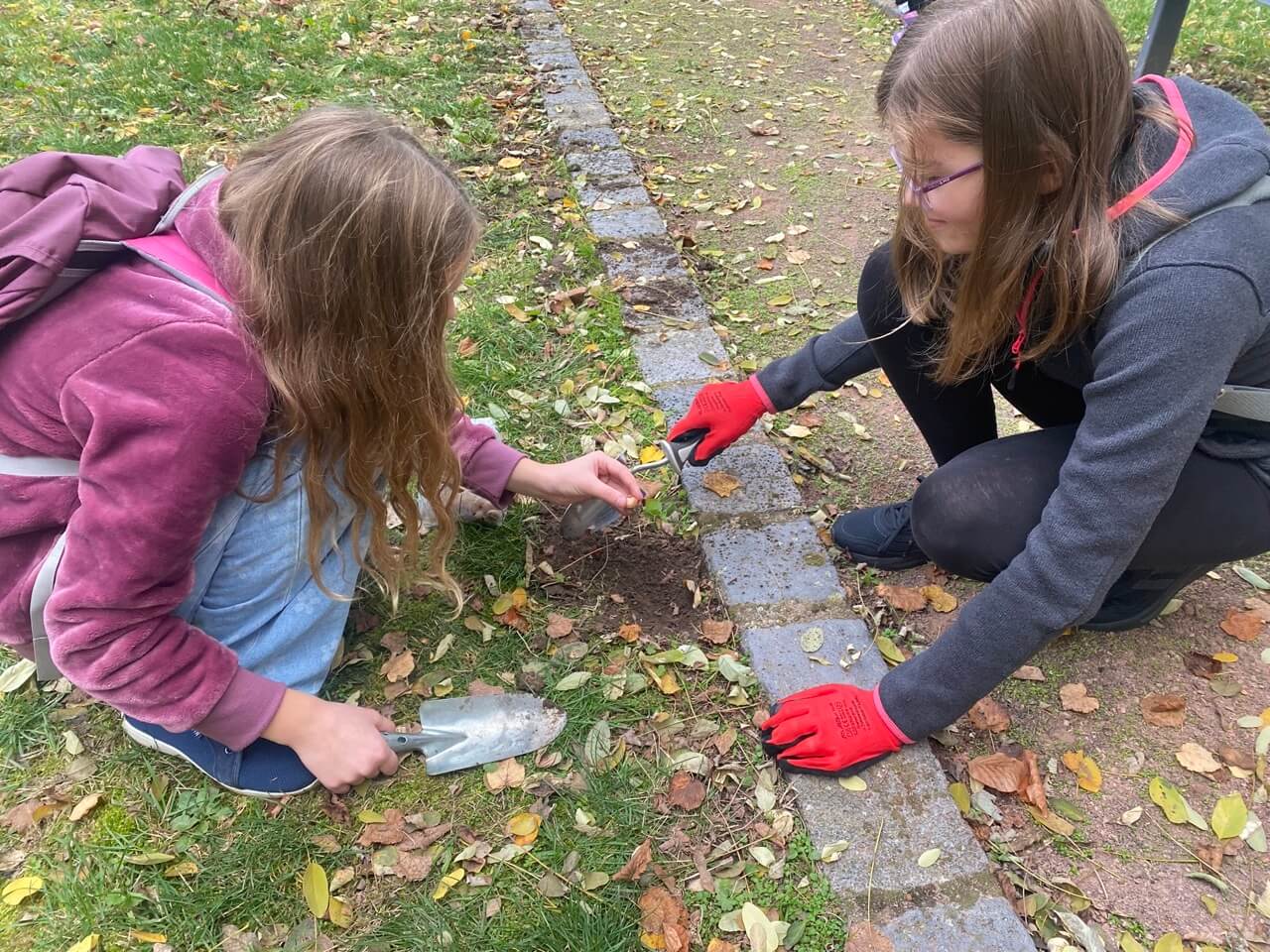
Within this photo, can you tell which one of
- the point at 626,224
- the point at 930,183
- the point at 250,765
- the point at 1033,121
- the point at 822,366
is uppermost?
the point at 1033,121

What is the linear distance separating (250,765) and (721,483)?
1.31 meters

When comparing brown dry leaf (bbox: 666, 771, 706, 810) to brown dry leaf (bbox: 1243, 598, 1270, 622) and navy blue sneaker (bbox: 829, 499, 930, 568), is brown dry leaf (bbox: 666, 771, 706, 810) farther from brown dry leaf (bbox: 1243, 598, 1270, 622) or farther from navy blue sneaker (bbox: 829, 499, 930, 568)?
brown dry leaf (bbox: 1243, 598, 1270, 622)

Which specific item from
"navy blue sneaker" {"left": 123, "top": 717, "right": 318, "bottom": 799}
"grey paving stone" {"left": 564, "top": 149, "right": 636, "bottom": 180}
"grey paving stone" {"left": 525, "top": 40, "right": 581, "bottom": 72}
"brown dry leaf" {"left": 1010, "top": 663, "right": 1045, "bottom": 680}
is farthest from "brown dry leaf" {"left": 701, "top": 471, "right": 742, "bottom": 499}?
"grey paving stone" {"left": 525, "top": 40, "right": 581, "bottom": 72}

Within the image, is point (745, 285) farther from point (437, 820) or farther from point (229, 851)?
point (229, 851)

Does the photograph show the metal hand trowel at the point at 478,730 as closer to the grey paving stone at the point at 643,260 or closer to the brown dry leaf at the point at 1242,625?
the brown dry leaf at the point at 1242,625

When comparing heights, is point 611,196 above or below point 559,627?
above

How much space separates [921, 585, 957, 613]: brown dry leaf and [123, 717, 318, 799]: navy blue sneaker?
1.48 meters

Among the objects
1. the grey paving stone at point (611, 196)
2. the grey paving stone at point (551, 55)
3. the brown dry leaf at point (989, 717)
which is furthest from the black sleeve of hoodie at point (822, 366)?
the grey paving stone at point (551, 55)

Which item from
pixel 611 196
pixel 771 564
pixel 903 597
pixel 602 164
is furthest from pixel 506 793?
pixel 602 164

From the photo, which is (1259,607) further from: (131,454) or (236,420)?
(131,454)

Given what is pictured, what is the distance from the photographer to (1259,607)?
2.06 m

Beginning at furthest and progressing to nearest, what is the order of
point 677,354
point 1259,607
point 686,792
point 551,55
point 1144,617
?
point 551,55
point 677,354
point 1259,607
point 1144,617
point 686,792

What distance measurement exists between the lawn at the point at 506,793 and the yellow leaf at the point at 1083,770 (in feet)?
2.03

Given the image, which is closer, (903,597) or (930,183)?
(930,183)
